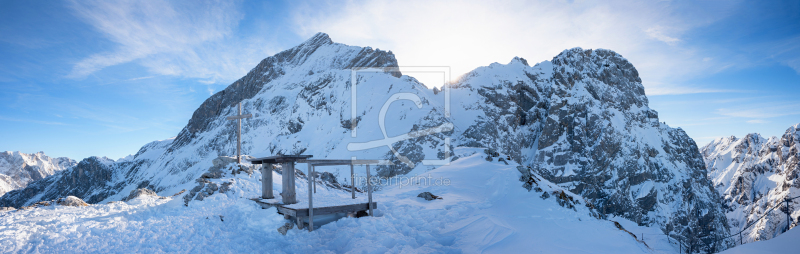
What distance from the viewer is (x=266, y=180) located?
12828 mm

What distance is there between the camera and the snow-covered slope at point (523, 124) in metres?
58.7

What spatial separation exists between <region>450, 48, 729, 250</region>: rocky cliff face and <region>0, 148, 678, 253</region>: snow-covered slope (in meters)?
49.6

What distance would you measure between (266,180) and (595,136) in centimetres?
7491

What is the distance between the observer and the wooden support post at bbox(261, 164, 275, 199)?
41.7ft

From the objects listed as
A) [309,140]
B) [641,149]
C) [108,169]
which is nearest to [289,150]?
[309,140]

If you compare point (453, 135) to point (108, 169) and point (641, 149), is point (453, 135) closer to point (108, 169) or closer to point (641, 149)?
point (641, 149)

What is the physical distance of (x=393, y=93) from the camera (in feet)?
178

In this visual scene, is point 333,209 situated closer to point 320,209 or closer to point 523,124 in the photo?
point 320,209

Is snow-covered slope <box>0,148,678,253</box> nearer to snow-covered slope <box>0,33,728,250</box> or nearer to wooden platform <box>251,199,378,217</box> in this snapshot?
wooden platform <box>251,199,378,217</box>

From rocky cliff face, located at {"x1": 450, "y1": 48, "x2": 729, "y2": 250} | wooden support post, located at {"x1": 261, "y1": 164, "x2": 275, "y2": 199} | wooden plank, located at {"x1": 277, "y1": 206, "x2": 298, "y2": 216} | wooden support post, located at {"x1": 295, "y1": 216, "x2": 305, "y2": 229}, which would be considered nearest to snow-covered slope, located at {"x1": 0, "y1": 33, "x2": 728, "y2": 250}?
rocky cliff face, located at {"x1": 450, "y1": 48, "x2": 729, "y2": 250}

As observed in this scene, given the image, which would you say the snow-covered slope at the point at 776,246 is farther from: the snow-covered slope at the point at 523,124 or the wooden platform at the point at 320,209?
the snow-covered slope at the point at 523,124

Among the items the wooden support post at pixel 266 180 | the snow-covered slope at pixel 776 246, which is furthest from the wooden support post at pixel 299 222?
the snow-covered slope at pixel 776 246

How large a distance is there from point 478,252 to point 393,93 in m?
46.3

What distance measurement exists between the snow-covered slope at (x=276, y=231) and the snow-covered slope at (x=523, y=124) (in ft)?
121
